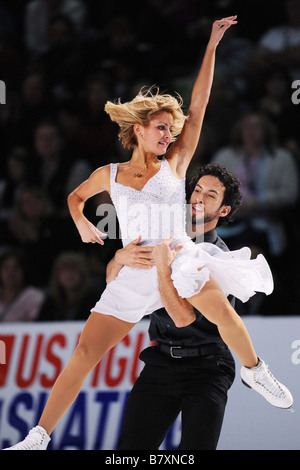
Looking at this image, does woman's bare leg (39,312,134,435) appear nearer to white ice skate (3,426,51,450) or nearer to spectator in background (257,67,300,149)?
white ice skate (3,426,51,450)

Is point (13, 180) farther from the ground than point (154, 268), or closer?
farther from the ground

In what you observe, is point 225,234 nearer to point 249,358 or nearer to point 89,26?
point 249,358

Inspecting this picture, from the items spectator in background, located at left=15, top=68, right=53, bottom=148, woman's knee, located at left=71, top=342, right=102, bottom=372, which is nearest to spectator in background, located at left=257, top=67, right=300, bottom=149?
spectator in background, located at left=15, top=68, right=53, bottom=148

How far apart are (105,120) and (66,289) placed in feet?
5.80

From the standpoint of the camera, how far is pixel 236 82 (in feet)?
23.7

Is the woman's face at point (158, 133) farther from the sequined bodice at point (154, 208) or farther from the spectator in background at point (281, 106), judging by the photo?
the spectator in background at point (281, 106)

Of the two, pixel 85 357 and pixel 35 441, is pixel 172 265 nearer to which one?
pixel 85 357

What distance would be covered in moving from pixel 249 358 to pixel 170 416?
46 cm

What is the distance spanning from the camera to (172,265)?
374 centimetres

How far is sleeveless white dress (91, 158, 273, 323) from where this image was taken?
12.2ft

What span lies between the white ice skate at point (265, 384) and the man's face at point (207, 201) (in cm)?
76

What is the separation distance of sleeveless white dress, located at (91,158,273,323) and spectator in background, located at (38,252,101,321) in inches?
90.1

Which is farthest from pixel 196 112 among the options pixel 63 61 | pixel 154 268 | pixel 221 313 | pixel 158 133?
pixel 63 61

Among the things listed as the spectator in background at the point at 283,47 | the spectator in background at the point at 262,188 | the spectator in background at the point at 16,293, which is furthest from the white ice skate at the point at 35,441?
the spectator in background at the point at 283,47
